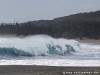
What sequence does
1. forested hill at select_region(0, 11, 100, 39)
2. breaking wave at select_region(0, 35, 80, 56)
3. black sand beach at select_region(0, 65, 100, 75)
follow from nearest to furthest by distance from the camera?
black sand beach at select_region(0, 65, 100, 75), breaking wave at select_region(0, 35, 80, 56), forested hill at select_region(0, 11, 100, 39)

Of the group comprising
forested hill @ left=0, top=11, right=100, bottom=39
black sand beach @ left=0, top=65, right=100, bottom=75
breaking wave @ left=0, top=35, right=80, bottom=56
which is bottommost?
forested hill @ left=0, top=11, right=100, bottom=39

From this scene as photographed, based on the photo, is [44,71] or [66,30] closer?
[44,71]

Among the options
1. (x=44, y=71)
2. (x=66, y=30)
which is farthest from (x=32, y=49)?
(x=66, y=30)

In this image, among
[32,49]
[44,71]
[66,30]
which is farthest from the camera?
[66,30]

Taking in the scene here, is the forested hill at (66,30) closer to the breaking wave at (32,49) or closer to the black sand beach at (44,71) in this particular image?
the breaking wave at (32,49)

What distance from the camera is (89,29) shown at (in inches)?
3529

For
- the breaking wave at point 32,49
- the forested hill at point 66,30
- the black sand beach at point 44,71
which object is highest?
the black sand beach at point 44,71

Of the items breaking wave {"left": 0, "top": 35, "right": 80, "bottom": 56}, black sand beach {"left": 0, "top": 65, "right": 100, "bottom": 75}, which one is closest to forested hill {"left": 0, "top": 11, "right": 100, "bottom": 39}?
breaking wave {"left": 0, "top": 35, "right": 80, "bottom": 56}

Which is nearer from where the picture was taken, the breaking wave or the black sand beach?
the black sand beach

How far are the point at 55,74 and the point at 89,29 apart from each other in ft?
228

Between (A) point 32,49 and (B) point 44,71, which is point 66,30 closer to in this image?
(A) point 32,49

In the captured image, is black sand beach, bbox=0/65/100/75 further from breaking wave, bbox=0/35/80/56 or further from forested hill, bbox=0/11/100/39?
forested hill, bbox=0/11/100/39

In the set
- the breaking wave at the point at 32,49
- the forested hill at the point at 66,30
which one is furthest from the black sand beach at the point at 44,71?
the forested hill at the point at 66,30

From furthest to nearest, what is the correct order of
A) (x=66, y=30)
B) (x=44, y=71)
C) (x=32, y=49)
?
(x=66, y=30), (x=32, y=49), (x=44, y=71)
